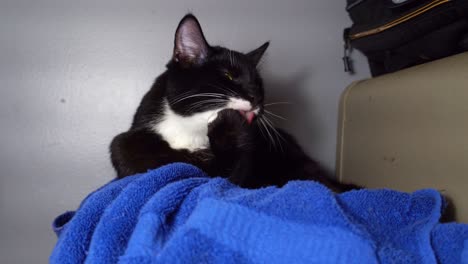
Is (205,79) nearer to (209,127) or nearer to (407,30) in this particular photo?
(209,127)

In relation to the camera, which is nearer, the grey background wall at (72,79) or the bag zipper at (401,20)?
the bag zipper at (401,20)

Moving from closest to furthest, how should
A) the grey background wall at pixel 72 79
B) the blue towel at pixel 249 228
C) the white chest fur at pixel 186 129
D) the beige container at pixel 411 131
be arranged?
the blue towel at pixel 249 228 < the beige container at pixel 411 131 < the white chest fur at pixel 186 129 < the grey background wall at pixel 72 79

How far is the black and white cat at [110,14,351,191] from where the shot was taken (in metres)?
0.75

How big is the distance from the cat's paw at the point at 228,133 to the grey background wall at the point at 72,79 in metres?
0.50

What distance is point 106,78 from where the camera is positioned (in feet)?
3.65

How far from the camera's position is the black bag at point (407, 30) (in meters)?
0.78

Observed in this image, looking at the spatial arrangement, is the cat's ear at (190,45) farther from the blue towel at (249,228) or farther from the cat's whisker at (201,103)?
the blue towel at (249,228)

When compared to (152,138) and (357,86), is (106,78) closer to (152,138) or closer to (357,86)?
(152,138)

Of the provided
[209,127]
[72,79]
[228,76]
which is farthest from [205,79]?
[72,79]

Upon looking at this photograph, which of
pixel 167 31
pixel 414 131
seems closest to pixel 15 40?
pixel 167 31

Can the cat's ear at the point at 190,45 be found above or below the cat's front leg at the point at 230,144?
above

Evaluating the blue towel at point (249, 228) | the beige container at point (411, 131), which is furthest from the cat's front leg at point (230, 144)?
the beige container at point (411, 131)

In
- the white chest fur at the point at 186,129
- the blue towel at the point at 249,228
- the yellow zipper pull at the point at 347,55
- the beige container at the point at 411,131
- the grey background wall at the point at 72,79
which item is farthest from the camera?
the yellow zipper pull at the point at 347,55

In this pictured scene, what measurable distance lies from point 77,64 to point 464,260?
111cm
